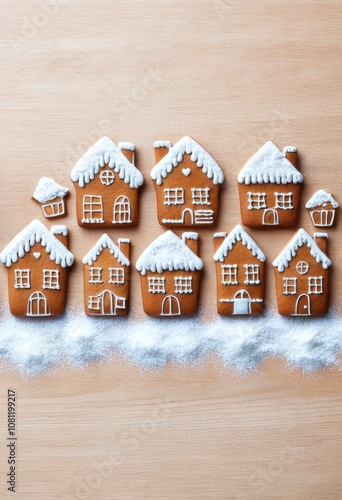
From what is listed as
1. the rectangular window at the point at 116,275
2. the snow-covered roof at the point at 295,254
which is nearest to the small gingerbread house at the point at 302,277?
the snow-covered roof at the point at 295,254

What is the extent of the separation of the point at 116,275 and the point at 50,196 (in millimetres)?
250

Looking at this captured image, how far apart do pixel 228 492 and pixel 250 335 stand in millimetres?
382

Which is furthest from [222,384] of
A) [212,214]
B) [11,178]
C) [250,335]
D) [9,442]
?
[11,178]

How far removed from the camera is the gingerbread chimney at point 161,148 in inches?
47.1

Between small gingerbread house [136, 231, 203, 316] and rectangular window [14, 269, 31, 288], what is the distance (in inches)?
10.4

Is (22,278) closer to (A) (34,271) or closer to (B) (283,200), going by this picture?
A: (A) (34,271)

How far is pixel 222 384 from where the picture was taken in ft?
Answer: 3.95

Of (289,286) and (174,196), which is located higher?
(174,196)

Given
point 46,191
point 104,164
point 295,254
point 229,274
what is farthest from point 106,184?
point 295,254

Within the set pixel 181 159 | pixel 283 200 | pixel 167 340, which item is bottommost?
pixel 167 340

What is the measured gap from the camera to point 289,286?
1.19 meters

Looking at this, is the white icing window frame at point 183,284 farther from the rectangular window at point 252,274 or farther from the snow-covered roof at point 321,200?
the snow-covered roof at point 321,200

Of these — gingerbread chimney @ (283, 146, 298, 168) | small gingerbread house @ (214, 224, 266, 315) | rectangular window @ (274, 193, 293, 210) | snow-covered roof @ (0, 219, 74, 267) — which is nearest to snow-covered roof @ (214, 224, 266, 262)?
small gingerbread house @ (214, 224, 266, 315)

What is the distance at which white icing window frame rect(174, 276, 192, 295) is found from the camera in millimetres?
1189
